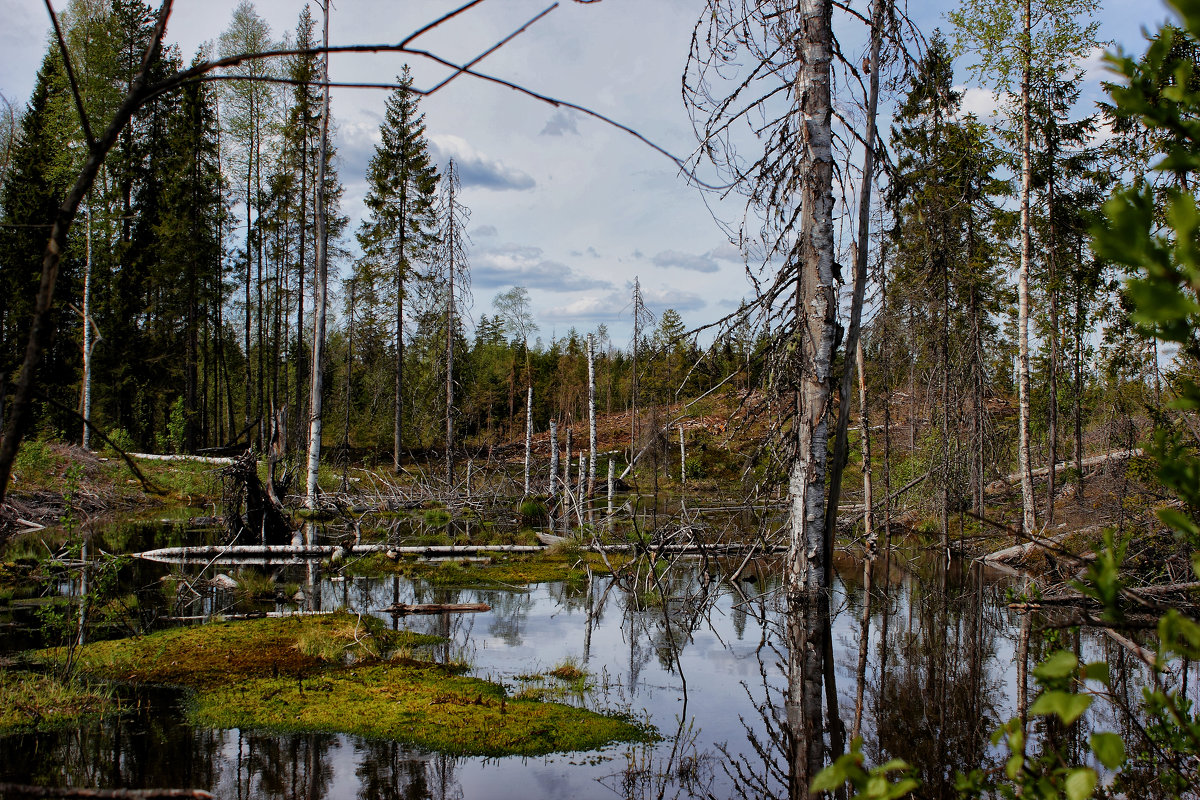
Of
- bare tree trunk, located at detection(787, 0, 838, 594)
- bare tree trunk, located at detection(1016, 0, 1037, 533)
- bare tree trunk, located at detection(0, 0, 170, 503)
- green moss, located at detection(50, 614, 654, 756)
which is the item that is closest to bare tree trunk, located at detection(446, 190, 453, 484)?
green moss, located at detection(50, 614, 654, 756)

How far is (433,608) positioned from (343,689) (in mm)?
3328

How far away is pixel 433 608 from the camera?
9.89 meters

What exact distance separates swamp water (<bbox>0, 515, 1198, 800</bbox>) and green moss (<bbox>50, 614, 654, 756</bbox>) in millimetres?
201

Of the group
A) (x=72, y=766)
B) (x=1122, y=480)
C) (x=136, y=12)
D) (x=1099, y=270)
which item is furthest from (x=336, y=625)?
(x=136, y=12)

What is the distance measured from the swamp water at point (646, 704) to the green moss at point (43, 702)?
0.21 metres

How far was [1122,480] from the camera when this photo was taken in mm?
11906

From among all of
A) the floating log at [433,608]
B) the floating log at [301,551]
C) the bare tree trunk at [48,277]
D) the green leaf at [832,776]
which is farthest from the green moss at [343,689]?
the bare tree trunk at [48,277]

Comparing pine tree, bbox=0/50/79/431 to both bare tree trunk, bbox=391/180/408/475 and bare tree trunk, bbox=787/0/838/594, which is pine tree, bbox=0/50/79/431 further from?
bare tree trunk, bbox=787/0/838/594

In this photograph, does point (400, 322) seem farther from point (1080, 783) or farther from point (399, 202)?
point (1080, 783)

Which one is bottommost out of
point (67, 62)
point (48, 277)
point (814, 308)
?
point (48, 277)

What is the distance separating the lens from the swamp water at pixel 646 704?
494cm

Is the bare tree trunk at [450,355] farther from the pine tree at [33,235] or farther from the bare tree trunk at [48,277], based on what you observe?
the bare tree trunk at [48,277]

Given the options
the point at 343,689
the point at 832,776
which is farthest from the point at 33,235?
the point at 832,776

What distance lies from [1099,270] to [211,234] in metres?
30.2
